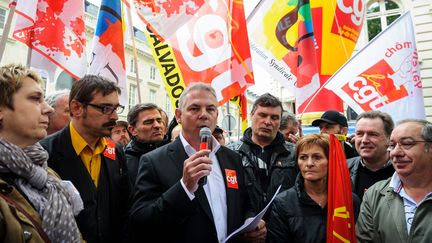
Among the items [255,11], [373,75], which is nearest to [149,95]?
[255,11]

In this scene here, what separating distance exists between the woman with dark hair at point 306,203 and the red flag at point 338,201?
0.43 feet

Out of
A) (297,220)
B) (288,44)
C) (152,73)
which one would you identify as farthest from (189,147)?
(152,73)

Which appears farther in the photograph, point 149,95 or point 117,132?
point 149,95

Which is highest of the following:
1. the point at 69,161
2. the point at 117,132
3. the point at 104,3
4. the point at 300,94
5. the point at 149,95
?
the point at 149,95

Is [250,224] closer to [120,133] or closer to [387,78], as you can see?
[387,78]

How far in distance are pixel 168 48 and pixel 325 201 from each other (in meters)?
Answer: 3.32

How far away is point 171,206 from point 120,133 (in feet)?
12.3

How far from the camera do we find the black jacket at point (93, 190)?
2.45 m

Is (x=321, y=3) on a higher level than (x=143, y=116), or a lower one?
higher

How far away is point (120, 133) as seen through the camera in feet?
18.5

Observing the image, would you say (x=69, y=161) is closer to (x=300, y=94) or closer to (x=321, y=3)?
(x=300, y=94)

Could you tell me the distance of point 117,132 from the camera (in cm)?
561

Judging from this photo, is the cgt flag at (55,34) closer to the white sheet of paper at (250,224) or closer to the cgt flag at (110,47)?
the cgt flag at (110,47)

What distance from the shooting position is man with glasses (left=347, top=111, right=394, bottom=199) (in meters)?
3.48
